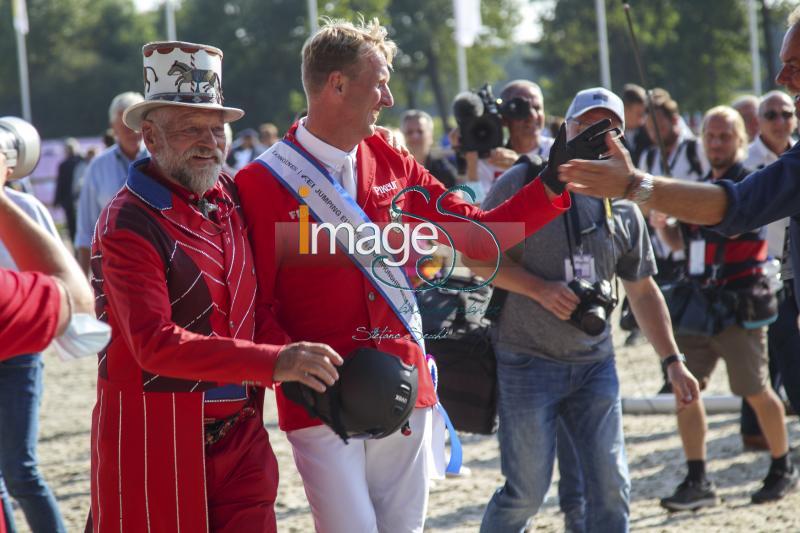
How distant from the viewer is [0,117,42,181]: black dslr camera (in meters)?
3.78

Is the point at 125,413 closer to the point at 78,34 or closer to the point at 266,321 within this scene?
the point at 266,321

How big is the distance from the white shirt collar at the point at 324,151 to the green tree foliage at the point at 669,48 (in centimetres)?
4894

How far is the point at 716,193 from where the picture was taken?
3.20 meters

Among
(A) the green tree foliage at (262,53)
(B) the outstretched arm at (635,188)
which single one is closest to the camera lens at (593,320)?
(B) the outstretched arm at (635,188)

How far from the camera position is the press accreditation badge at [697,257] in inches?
264

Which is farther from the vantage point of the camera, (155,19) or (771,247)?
(155,19)

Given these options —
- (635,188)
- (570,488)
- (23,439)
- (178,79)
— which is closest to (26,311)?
(178,79)

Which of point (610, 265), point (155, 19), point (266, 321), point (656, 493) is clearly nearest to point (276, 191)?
point (266, 321)

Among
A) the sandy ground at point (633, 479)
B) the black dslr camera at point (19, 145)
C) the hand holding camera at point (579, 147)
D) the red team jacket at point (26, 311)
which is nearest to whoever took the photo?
the red team jacket at point (26, 311)

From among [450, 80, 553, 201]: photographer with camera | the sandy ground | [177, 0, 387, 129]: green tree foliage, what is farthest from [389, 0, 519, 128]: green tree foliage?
[450, 80, 553, 201]: photographer with camera

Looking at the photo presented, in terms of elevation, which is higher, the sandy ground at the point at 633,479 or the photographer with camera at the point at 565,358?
the photographer with camera at the point at 565,358

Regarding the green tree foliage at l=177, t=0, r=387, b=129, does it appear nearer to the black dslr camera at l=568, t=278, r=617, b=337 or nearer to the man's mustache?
the black dslr camera at l=568, t=278, r=617, b=337

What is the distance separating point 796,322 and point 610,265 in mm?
2420

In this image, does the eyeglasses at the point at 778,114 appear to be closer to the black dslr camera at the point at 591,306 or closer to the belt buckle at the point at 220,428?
the black dslr camera at the point at 591,306
